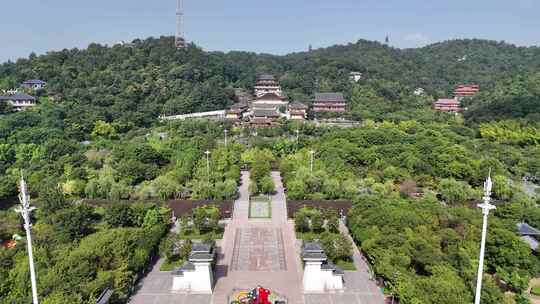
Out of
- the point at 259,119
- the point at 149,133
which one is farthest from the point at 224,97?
the point at 149,133

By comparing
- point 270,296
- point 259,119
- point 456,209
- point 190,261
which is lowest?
point 270,296

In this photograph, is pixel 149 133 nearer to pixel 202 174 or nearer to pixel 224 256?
pixel 202 174

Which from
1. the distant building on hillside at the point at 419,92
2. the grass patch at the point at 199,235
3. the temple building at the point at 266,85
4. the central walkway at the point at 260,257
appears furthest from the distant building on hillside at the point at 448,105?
the grass patch at the point at 199,235

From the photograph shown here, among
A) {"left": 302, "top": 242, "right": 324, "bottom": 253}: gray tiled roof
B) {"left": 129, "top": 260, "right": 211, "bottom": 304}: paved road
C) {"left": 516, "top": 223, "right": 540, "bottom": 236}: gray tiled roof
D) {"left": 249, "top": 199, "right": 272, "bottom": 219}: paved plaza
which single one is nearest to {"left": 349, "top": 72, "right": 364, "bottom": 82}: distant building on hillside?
{"left": 249, "top": 199, "right": 272, "bottom": 219}: paved plaza

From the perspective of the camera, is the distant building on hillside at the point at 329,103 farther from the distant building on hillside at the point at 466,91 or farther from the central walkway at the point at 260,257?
the central walkway at the point at 260,257

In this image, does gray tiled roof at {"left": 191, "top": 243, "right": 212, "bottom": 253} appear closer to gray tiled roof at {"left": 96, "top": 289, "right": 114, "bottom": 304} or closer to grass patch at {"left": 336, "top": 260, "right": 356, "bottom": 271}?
gray tiled roof at {"left": 96, "top": 289, "right": 114, "bottom": 304}

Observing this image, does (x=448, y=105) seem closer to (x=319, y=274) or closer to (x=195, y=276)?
(x=319, y=274)
